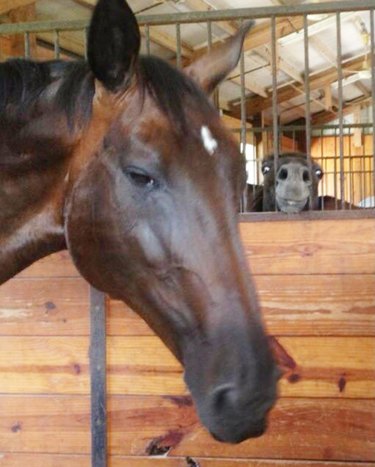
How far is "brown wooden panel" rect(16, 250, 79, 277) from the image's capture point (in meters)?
1.96

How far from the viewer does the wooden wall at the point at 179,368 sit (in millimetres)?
1844

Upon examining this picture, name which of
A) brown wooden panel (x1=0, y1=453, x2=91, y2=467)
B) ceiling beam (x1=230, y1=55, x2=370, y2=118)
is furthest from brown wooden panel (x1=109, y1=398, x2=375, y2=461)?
ceiling beam (x1=230, y1=55, x2=370, y2=118)

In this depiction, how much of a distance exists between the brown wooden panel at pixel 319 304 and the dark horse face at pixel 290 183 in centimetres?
23

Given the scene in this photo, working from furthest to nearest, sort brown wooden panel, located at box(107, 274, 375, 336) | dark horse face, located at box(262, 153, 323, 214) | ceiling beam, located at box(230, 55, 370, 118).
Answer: ceiling beam, located at box(230, 55, 370, 118), dark horse face, located at box(262, 153, 323, 214), brown wooden panel, located at box(107, 274, 375, 336)

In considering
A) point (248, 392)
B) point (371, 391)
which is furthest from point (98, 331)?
point (248, 392)

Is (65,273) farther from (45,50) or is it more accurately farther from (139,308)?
(45,50)

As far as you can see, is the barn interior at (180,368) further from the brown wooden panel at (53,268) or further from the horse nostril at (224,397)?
the horse nostril at (224,397)

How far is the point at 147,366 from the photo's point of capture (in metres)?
1.92

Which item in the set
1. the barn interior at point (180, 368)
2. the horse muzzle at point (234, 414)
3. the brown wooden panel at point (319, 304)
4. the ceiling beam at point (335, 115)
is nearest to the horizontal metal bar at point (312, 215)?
the barn interior at point (180, 368)

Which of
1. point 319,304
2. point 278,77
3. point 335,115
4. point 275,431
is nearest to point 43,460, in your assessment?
point 275,431

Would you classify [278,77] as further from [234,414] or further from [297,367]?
[234,414]

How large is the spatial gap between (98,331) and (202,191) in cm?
111

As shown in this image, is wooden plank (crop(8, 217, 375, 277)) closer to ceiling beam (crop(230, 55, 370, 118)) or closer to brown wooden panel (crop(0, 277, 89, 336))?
brown wooden panel (crop(0, 277, 89, 336))

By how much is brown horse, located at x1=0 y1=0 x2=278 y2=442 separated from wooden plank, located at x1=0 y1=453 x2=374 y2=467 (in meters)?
1.05
